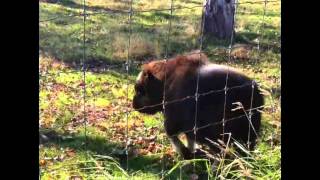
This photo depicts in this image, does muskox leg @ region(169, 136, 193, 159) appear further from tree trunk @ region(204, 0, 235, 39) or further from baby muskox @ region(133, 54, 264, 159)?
tree trunk @ region(204, 0, 235, 39)

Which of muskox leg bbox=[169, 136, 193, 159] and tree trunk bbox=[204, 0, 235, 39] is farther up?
tree trunk bbox=[204, 0, 235, 39]

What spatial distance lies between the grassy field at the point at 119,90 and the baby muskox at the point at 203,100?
25 centimetres

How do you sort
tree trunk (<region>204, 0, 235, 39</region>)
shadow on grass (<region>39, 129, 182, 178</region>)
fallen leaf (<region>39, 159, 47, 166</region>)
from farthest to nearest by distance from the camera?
tree trunk (<region>204, 0, 235, 39</region>) → shadow on grass (<region>39, 129, 182, 178</region>) → fallen leaf (<region>39, 159, 47, 166</region>)

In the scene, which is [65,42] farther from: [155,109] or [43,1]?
[155,109]

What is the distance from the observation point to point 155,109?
19.7 feet

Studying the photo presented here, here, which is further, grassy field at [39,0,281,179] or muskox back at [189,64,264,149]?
muskox back at [189,64,264,149]

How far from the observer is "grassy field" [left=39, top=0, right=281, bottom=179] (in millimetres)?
4523

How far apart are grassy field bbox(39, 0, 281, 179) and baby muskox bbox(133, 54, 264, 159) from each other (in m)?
0.25

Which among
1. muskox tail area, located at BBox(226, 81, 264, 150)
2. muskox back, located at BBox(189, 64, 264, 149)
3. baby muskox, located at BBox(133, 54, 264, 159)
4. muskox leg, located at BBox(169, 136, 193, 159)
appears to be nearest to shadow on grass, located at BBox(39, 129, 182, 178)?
muskox leg, located at BBox(169, 136, 193, 159)

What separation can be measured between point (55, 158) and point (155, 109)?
1.14m

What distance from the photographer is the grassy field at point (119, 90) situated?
4.52 meters

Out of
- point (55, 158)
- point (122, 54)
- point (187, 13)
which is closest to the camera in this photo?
point (55, 158)
